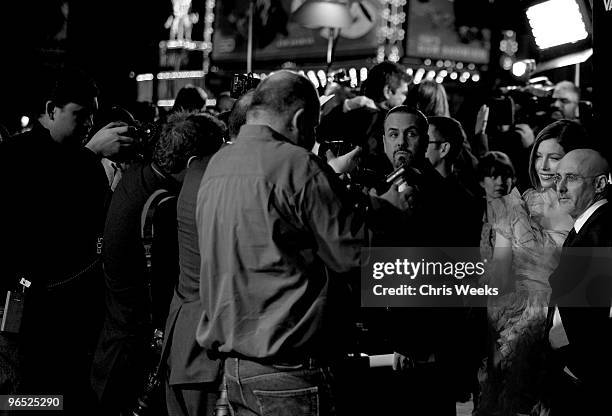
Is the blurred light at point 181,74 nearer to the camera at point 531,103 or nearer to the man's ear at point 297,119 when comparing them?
the camera at point 531,103

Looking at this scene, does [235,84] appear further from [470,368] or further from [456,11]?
[456,11]

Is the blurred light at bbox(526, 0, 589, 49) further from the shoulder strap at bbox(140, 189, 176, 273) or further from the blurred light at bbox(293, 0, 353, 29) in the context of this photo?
the shoulder strap at bbox(140, 189, 176, 273)

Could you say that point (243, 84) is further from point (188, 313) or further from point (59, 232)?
point (188, 313)

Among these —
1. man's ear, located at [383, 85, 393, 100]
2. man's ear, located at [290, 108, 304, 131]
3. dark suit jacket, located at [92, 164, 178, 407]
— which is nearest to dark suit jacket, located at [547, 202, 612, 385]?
man's ear, located at [290, 108, 304, 131]

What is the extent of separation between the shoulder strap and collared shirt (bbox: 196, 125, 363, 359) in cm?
127

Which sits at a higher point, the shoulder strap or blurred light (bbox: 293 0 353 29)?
blurred light (bbox: 293 0 353 29)

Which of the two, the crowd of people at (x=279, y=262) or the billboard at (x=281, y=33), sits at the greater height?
the billboard at (x=281, y=33)

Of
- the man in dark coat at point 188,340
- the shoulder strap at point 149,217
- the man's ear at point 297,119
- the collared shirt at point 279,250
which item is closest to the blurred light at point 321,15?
the shoulder strap at point 149,217

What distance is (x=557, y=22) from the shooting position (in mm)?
6816

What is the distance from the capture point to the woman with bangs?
18.0 feet

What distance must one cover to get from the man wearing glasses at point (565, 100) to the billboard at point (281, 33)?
5.34 metres

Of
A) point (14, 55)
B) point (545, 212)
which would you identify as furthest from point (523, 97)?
point (14, 55)

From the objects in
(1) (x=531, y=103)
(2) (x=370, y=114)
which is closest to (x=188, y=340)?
(2) (x=370, y=114)

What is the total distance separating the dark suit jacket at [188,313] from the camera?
4309 mm
